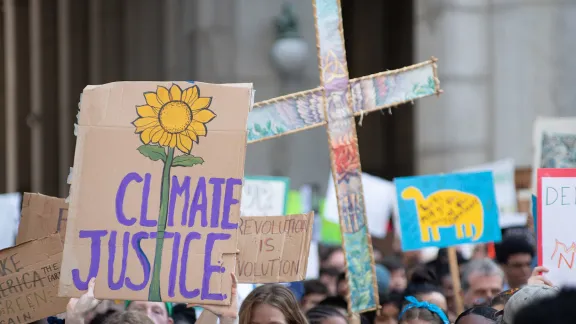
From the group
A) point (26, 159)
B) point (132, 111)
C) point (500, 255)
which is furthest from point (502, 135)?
point (26, 159)

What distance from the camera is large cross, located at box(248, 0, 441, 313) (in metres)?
6.50

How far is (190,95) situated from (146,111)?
0.18m

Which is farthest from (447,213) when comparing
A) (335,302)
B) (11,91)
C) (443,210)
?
(11,91)

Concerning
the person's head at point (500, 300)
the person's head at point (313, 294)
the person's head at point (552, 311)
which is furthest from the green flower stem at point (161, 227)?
the person's head at point (313, 294)

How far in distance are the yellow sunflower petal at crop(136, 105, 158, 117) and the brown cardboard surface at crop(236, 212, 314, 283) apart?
1188 mm

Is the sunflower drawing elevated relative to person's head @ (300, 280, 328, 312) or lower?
elevated

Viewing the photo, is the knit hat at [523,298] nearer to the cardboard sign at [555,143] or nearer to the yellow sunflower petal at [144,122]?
the yellow sunflower petal at [144,122]

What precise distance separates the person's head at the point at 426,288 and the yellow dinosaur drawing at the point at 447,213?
265mm

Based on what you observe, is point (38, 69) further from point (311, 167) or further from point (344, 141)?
point (344, 141)

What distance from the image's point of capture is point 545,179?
5.66m

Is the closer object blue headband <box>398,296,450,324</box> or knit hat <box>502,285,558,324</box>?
knit hat <box>502,285,558,324</box>

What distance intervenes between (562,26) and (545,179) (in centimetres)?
1100

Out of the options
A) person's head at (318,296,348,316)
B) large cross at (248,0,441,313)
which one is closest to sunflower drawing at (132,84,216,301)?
large cross at (248,0,441,313)

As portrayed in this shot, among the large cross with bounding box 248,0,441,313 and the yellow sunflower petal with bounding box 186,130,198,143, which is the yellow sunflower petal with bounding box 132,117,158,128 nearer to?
the yellow sunflower petal with bounding box 186,130,198,143
